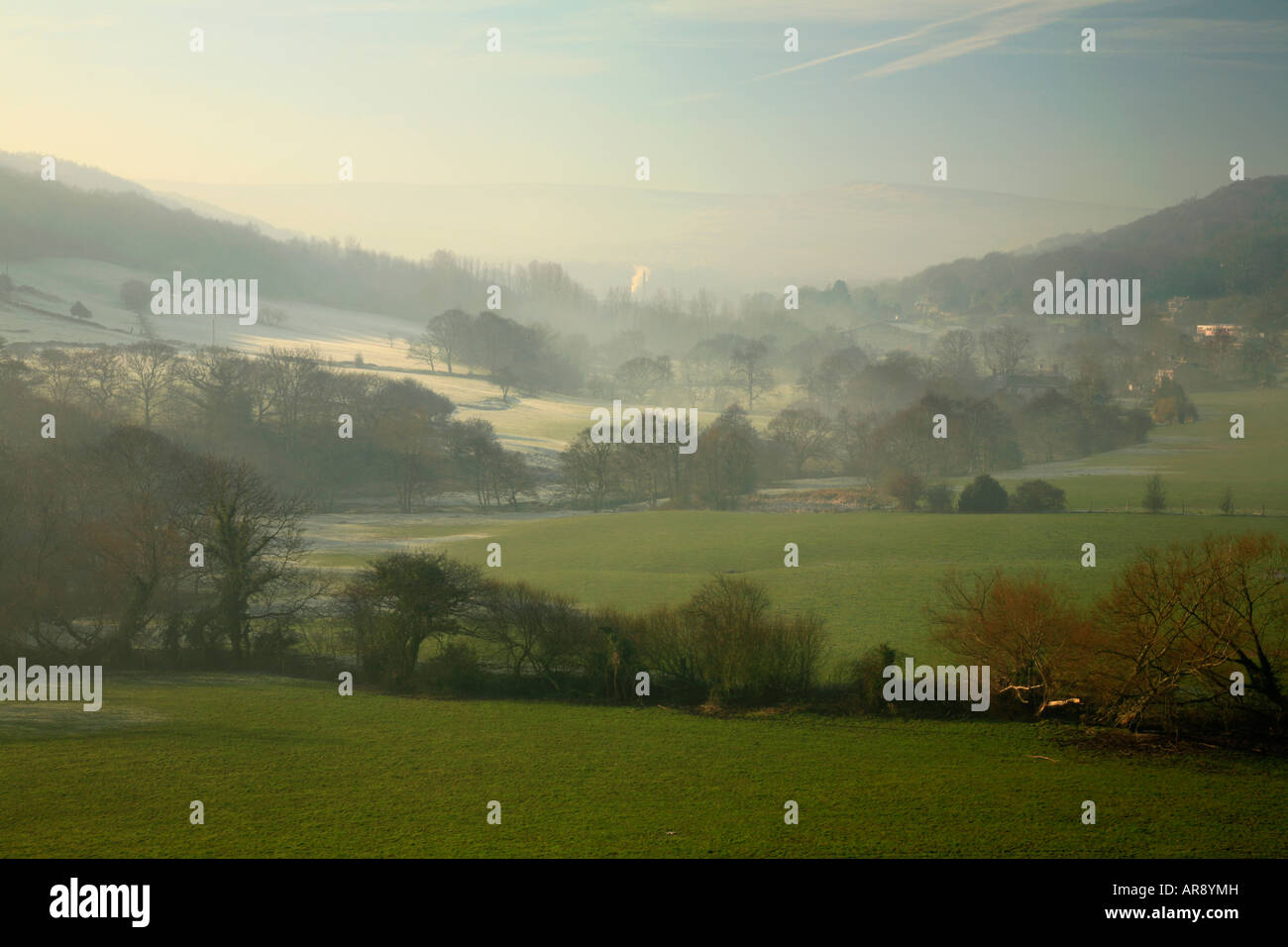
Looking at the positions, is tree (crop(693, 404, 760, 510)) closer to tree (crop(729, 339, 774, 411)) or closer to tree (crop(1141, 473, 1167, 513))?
tree (crop(1141, 473, 1167, 513))

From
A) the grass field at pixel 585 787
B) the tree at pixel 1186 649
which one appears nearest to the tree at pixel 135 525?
the grass field at pixel 585 787

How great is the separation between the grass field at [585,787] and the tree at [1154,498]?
38.3 m

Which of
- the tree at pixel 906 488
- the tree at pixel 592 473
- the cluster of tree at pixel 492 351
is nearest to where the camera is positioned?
the tree at pixel 906 488

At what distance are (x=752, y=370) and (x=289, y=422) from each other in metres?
53.7

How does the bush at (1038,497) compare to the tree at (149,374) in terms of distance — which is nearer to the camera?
the bush at (1038,497)

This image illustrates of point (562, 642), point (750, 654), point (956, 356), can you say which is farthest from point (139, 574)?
point (956, 356)

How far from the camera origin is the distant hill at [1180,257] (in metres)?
84.6

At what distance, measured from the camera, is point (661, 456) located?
6406 centimetres

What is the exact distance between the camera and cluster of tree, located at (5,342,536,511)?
62.1 m

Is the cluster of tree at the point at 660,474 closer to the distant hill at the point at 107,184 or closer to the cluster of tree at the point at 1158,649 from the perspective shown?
the cluster of tree at the point at 1158,649

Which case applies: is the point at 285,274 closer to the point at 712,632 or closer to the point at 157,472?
the point at 157,472

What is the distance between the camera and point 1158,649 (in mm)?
20312

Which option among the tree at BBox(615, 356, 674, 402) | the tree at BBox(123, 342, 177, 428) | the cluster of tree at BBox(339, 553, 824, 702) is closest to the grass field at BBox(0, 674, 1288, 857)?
the cluster of tree at BBox(339, 553, 824, 702)
